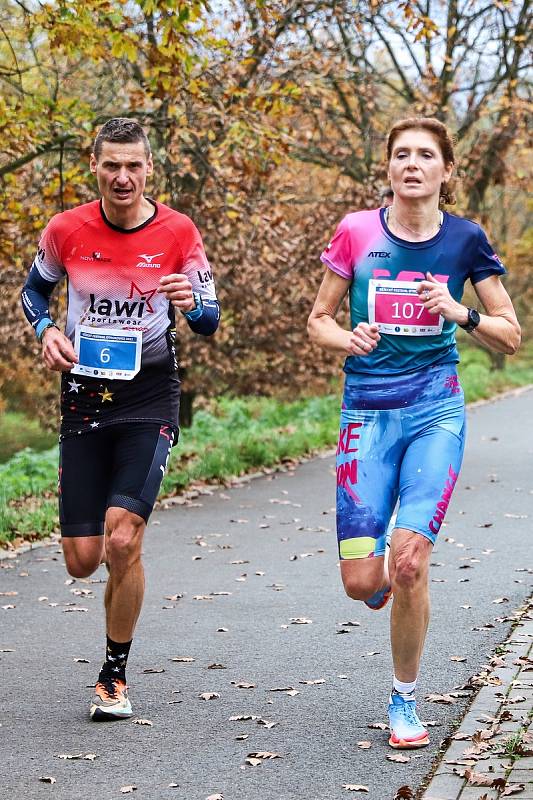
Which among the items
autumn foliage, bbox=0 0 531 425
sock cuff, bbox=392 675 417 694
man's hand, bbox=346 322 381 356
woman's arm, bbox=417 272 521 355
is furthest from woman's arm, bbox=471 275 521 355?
autumn foliage, bbox=0 0 531 425

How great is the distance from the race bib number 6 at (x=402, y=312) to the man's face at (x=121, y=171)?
1.09 m

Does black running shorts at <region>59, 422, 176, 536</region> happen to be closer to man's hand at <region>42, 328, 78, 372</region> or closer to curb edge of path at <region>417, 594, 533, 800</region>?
man's hand at <region>42, 328, 78, 372</region>

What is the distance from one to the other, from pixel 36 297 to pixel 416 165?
177 centimetres

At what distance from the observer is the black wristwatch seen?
16.1 ft

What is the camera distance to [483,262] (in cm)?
515

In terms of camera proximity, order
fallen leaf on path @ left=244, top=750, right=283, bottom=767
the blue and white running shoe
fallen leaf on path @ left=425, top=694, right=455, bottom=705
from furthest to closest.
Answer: fallen leaf on path @ left=425, top=694, right=455, bottom=705, the blue and white running shoe, fallen leaf on path @ left=244, top=750, right=283, bottom=767

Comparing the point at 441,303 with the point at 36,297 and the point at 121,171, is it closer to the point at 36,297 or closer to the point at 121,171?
the point at 121,171

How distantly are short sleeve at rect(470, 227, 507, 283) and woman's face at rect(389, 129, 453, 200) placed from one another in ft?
0.84

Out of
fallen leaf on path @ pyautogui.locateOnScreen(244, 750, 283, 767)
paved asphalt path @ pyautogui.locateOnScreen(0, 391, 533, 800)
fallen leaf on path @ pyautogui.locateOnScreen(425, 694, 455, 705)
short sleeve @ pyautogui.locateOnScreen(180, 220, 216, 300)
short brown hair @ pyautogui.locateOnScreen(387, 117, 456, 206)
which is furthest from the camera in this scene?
fallen leaf on path @ pyautogui.locateOnScreen(425, 694, 455, 705)

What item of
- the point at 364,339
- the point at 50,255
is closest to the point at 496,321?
the point at 364,339

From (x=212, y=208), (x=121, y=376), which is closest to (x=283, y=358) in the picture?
→ (x=212, y=208)

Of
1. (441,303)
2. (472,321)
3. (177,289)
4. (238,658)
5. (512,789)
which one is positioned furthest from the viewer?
(238,658)

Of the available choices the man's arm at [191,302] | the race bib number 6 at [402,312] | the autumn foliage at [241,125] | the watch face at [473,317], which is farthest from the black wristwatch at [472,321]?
the autumn foliage at [241,125]

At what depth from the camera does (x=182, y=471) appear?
13.8 metres
